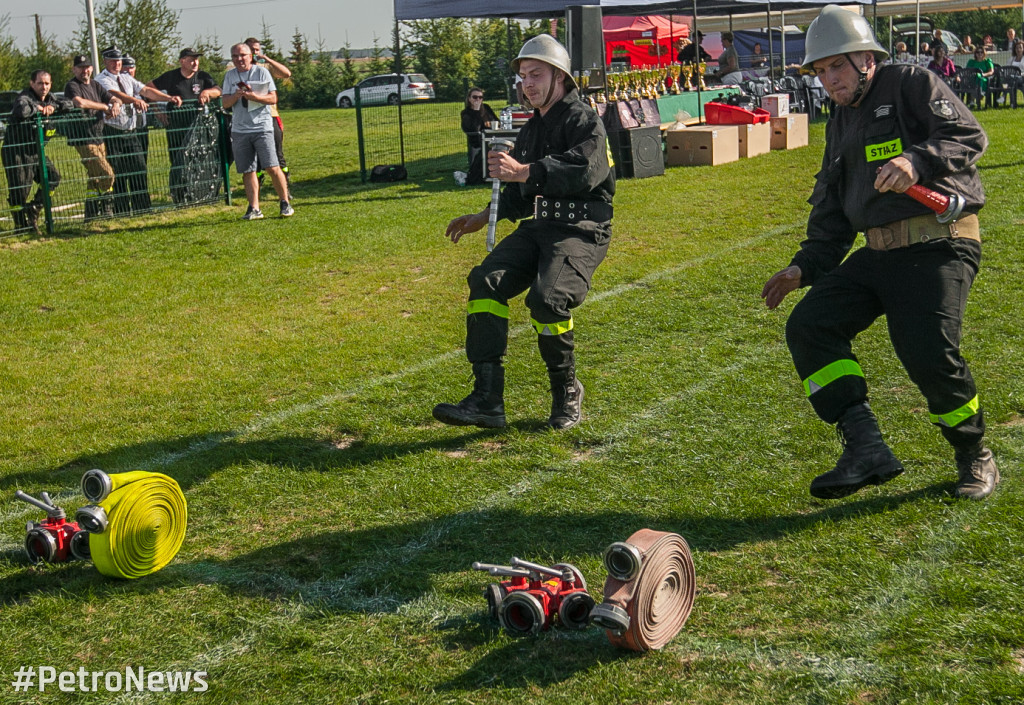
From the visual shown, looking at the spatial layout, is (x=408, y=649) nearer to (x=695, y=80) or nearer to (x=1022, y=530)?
(x=1022, y=530)

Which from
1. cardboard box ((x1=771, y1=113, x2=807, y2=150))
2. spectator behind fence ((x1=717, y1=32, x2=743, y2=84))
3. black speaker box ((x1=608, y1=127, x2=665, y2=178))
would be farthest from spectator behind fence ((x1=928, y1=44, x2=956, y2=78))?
black speaker box ((x1=608, y1=127, x2=665, y2=178))

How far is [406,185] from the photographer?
658 inches

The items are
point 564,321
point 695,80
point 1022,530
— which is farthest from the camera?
point 695,80

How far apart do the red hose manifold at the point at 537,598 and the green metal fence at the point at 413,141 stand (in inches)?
556

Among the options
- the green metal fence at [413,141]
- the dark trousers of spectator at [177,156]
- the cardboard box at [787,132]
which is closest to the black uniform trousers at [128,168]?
the dark trousers of spectator at [177,156]

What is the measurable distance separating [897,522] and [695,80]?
1908cm

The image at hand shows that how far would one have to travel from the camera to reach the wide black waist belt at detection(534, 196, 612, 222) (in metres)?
5.90

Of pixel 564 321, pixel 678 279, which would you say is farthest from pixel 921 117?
pixel 678 279

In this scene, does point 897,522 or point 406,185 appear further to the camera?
point 406,185

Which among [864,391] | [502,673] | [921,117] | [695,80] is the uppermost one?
[695,80]

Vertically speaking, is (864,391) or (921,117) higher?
(921,117)

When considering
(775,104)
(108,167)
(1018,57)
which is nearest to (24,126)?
(108,167)

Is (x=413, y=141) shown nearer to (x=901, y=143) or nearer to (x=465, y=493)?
(x=465, y=493)

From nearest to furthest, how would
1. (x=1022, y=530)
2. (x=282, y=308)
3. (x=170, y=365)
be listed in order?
1. (x=1022, y=530)
2. (x=170, y=365)
3. (x=282, y=308)
